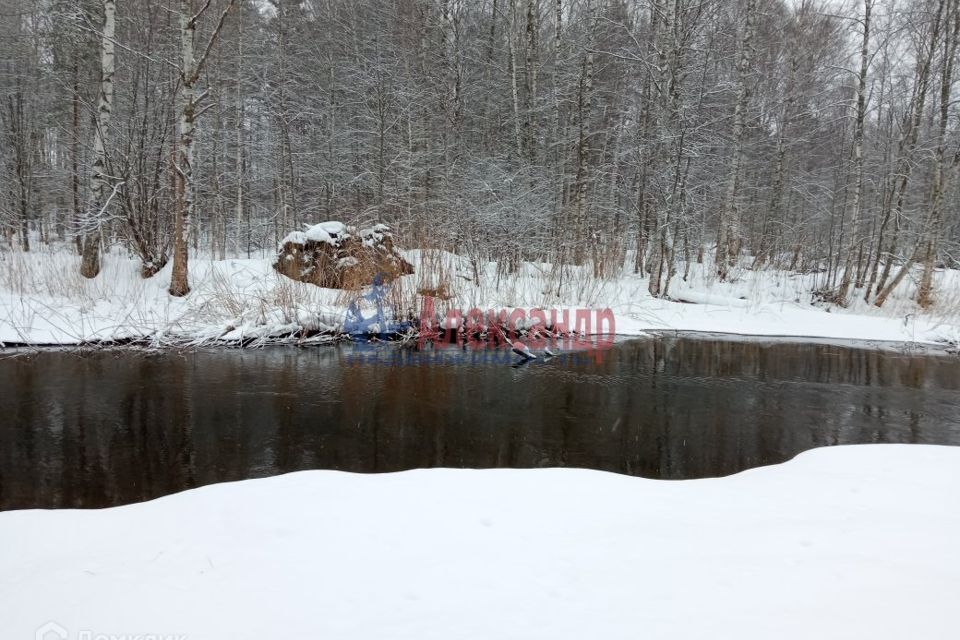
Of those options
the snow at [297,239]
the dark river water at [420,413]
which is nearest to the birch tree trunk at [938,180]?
the dark river water at [420,413]

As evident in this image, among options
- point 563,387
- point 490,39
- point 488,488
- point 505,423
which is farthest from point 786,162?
point 488,488

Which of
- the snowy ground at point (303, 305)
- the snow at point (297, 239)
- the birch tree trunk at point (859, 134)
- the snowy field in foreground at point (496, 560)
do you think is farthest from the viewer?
the birch tree trunk at point (859, 134)

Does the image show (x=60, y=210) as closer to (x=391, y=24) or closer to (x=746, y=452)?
(x=391, y=24)

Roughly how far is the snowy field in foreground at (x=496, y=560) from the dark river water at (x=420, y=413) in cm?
97

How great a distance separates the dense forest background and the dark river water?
3171 mm

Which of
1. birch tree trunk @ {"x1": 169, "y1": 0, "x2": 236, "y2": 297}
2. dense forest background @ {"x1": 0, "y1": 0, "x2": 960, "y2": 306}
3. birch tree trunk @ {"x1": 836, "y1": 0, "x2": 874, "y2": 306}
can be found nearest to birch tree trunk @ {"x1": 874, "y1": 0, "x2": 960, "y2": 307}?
dense forest background @ {"x1": 0, "y1": 0, "x2": 960, "y2": 306}

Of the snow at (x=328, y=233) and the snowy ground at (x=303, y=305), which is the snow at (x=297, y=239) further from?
the snowy ground at (x=303, y=305)

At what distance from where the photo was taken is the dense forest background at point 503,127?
1180 cm

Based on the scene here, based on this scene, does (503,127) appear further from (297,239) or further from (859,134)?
(859,134)

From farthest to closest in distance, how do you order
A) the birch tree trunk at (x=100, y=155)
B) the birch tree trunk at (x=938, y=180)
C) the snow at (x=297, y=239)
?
the birch tree trunk at (x=938, y=180), the snow at (x=297, y=239), the birch tree trunk at (x=100, y=155)

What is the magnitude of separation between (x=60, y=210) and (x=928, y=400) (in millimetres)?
25265

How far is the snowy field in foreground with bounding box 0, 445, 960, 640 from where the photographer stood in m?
2.21

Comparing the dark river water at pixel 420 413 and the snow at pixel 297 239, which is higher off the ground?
the snow at pixel 297 239

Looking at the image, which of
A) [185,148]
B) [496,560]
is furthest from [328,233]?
[496,560]
